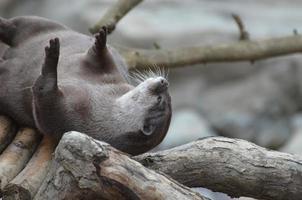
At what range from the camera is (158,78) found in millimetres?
3121

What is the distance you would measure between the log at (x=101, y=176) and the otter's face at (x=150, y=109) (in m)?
0.50

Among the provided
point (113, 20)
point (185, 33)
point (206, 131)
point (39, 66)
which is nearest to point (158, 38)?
point (185, 33)

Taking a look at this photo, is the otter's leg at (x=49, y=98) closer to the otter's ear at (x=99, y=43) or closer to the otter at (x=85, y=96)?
the otter at (x=85, y=96)

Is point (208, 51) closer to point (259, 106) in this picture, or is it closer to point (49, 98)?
point (49, 98)

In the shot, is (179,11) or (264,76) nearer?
(264,76)

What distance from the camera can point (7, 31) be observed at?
3.68 meters

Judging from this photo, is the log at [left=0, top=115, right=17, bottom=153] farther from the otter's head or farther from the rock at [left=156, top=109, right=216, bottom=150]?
the rock at [left=156, top=109, right=216, bottom=150]

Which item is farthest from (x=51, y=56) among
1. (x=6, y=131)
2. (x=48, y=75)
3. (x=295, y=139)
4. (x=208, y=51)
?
(x=295, y=139)

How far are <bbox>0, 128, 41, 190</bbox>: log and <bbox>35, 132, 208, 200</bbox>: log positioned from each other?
1.22 ft

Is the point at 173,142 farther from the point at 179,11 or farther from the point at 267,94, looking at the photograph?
the point at 179,11

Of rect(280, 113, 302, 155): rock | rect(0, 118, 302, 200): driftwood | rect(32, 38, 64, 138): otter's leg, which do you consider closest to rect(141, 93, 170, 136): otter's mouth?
rect(0, 118, 302, 200): driftwood

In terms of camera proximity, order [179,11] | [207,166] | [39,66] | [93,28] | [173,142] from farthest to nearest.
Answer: [179,11], [173,142], [93,28], [39,66], [207,166]

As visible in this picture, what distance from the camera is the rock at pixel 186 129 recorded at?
7.69 m

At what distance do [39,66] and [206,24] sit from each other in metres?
5.16
